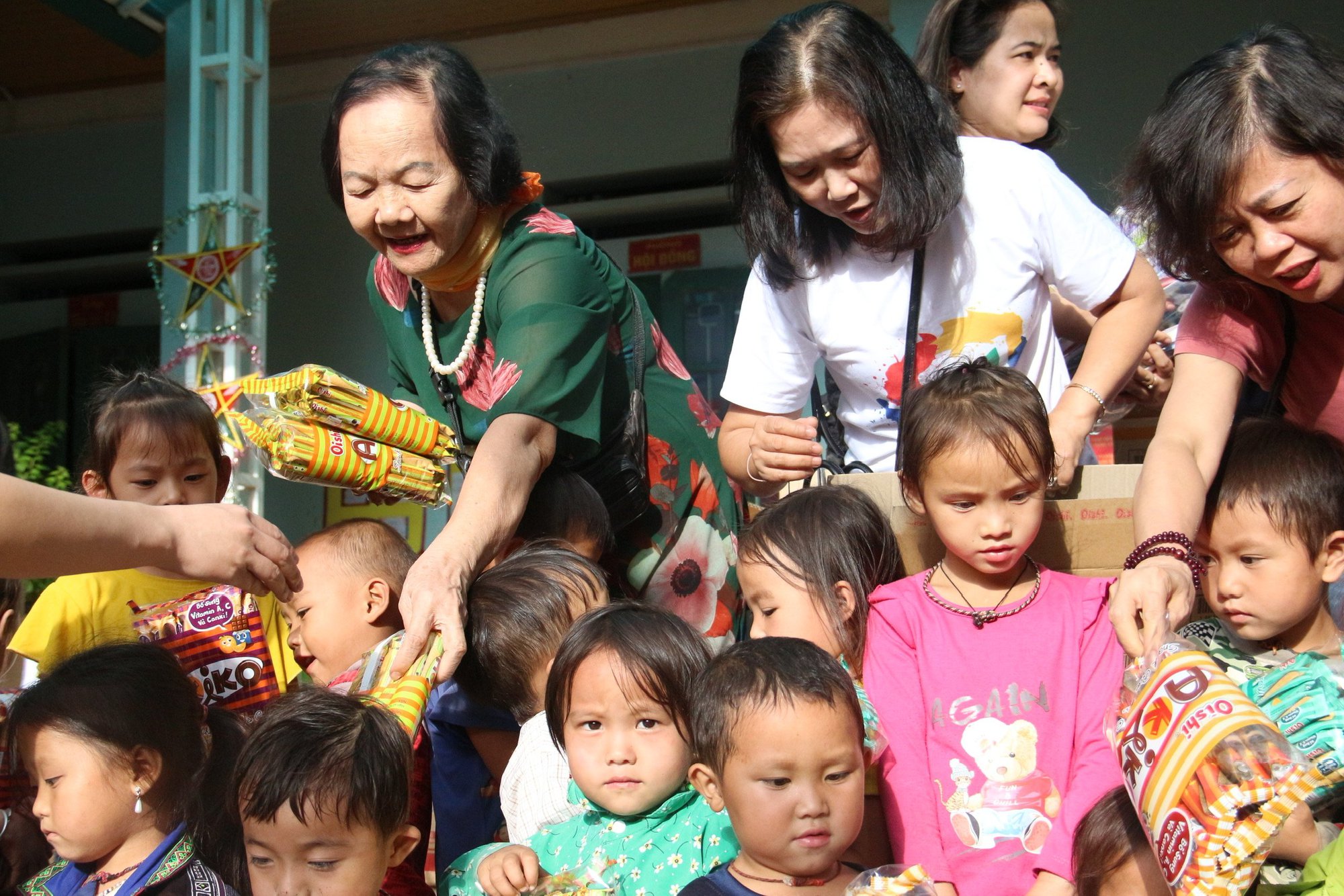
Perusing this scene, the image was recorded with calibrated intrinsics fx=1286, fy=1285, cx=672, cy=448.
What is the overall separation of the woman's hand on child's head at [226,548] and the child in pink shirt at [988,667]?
978mm

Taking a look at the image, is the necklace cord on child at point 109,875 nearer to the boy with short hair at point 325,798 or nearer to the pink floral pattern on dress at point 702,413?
the boy with short hair at point 325,798

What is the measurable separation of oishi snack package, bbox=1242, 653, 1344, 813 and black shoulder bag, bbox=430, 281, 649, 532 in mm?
1216

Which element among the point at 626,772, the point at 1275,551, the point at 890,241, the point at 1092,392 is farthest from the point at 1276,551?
the point at 626,772

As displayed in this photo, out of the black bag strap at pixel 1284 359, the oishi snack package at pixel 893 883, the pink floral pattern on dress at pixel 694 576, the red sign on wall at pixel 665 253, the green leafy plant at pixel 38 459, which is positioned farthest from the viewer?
the red sign on wall at pixel 665 253

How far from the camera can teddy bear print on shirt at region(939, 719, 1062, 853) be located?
191cm

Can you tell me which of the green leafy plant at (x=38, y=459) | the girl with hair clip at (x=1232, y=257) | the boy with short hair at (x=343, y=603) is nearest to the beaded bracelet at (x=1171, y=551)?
the girl with hair clip at (x=1232, y=257)

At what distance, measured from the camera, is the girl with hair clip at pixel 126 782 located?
81.5 inches

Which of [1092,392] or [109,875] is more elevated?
[1092,392]

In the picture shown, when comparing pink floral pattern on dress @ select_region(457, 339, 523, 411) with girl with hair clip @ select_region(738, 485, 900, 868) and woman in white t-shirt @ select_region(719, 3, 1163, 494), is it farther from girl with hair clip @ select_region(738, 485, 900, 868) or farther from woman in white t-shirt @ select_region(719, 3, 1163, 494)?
girl with hair clip @ select_region(738, 485, 900, 868)

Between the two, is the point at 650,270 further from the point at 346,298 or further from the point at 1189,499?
the point at 1189,499

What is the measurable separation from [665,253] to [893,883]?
5.80 metres

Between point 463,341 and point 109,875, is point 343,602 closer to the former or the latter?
point 463,341

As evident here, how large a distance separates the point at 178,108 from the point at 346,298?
1463mm

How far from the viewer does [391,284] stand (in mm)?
2861
